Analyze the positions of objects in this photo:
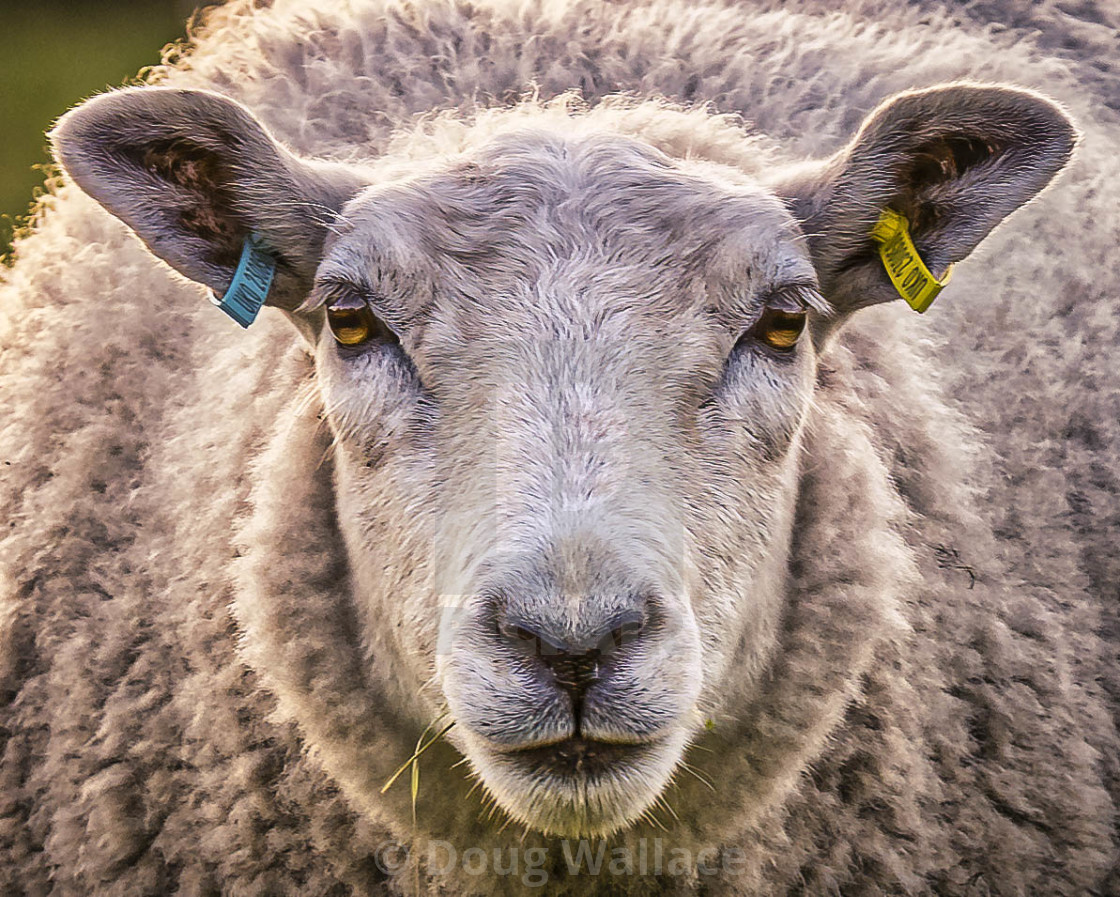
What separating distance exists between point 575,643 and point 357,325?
964mm

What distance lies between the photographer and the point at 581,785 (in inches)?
80.0

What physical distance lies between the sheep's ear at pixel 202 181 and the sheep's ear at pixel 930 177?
1.08 meters

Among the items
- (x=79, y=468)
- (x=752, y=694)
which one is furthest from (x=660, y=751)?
(x=79, y=468)

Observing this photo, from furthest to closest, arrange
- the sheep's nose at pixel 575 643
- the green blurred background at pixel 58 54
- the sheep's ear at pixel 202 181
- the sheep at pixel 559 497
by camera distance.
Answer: the green blurred background at pixel 58 54
the sheep's ear at pixel 202 181
the sheep at pixel 559 497
the sheep's nose at pixel 575 643

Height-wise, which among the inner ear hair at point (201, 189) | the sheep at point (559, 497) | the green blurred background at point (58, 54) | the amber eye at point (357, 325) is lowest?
the green blurred background at point (58, 54)

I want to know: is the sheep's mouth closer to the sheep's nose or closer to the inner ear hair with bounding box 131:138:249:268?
the sheep's nose

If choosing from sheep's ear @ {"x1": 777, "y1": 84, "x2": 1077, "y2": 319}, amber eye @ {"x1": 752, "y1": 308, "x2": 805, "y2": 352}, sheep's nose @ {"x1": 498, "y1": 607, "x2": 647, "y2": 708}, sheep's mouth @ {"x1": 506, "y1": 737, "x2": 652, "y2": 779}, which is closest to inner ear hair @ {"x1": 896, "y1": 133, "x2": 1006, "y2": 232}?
sheep's ear @ {"x1": 777, "y1": 84, "x2": 1077, "y2": 319}

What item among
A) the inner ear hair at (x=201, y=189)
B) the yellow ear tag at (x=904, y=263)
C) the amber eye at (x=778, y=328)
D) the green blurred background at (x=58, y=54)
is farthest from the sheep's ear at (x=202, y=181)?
the green blurred background at (x=58, y=54)

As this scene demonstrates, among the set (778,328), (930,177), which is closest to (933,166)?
(930,177)

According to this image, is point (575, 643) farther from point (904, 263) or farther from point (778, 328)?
point (904, 263)

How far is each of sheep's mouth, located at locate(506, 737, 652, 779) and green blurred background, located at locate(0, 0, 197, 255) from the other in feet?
28.4

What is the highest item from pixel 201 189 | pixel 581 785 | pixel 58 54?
pixel 201 189

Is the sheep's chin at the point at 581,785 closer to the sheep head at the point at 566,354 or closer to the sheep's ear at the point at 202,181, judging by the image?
the sheep head at the point at 566,354

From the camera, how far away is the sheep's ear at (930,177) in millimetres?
2506
